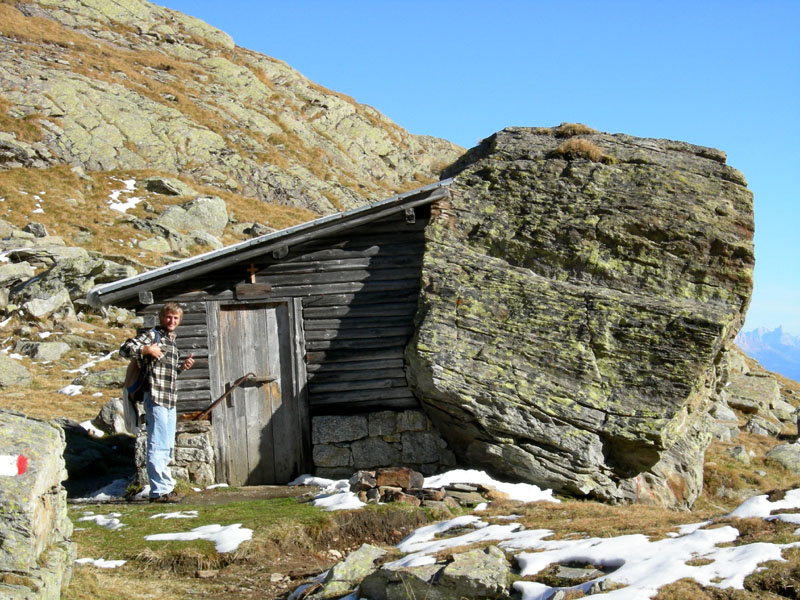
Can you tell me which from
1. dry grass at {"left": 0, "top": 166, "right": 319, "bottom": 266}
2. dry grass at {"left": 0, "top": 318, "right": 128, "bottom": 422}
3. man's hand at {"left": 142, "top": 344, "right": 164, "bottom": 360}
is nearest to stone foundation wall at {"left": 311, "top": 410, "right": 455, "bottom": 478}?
man's hand at {"left": 142, "top": 344, "right": 164, "bottom": 360}

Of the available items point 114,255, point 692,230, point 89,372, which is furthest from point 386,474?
point 114,255

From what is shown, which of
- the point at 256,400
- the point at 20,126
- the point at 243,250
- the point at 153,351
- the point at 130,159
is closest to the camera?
the point at 153,351

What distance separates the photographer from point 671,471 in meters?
11.7

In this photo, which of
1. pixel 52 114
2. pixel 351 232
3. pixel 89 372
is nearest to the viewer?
pixel 351 232

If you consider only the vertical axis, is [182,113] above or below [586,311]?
above

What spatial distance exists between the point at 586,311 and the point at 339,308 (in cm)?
418

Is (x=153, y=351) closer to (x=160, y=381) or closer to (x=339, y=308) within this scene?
(x=160, y=381)

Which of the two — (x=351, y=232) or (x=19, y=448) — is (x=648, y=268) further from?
(x=19, y=448)

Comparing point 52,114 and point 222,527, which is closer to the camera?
point 222,527

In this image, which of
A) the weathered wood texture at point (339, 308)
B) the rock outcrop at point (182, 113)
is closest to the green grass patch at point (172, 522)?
the weathered wood texture at point (339, 308)

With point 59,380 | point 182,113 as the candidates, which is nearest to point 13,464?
point 59,380

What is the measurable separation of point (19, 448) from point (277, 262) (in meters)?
7.12

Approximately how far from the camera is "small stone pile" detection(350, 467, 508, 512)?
938 centimetres

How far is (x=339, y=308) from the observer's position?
12305 mm
